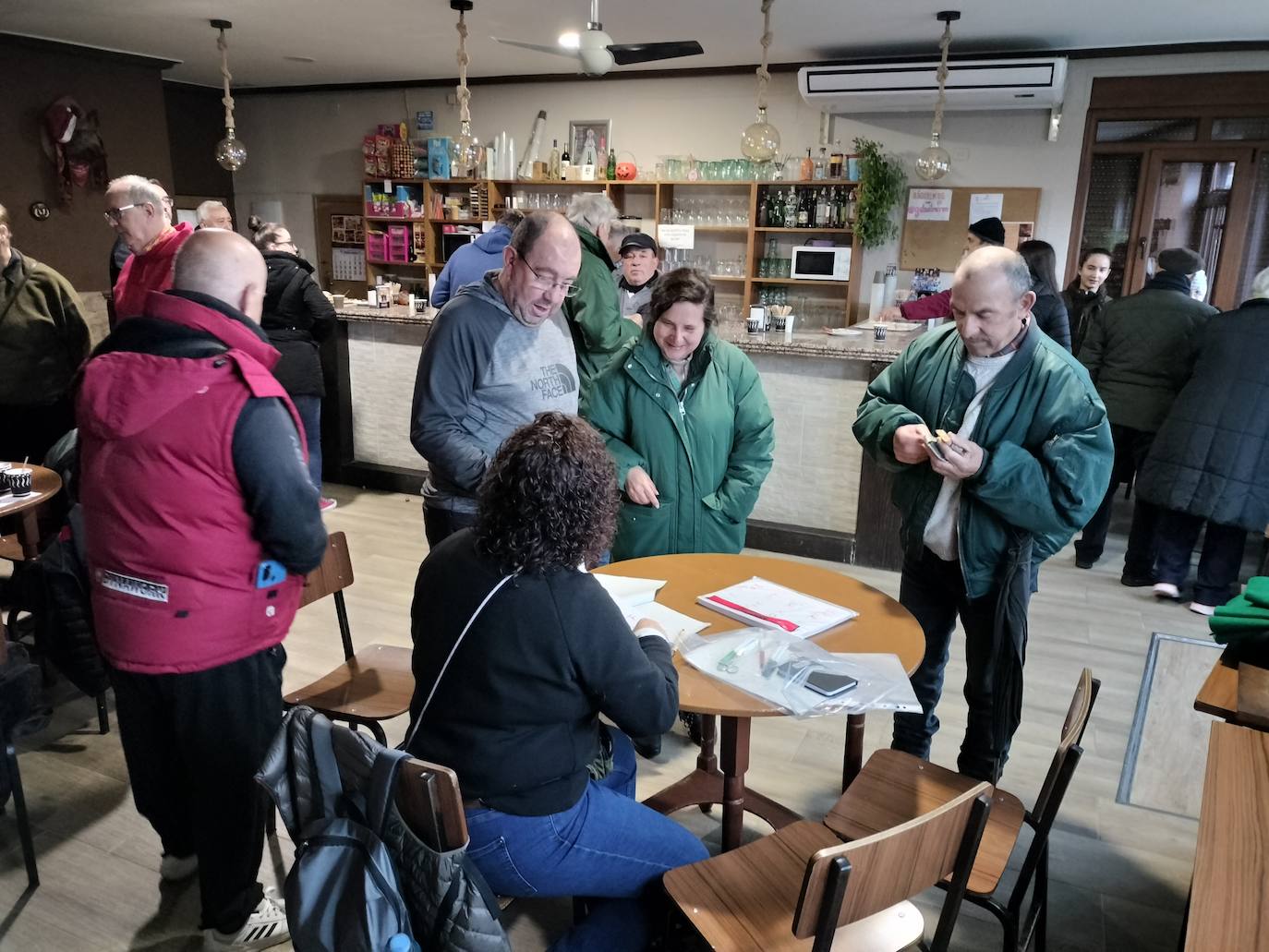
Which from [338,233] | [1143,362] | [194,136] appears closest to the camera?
[1143,362]

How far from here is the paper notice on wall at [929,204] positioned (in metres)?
6.60

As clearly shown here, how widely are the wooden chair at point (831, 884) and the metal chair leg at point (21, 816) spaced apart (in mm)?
1542

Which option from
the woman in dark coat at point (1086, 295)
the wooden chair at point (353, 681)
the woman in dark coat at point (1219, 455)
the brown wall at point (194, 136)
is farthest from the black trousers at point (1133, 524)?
the brown wall at point (194, 136)

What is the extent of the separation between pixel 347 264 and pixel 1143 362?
7.15m

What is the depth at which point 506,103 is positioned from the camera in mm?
7828

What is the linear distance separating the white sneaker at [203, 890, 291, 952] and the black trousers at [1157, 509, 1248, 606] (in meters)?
3.92

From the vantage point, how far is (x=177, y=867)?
2.08 meters

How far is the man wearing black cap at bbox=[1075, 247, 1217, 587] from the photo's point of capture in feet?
13.6

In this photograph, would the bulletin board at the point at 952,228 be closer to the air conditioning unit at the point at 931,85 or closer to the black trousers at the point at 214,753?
the air conditioning unit at the point at 931,85

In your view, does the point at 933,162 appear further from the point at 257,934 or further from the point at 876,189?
the point at 257,934

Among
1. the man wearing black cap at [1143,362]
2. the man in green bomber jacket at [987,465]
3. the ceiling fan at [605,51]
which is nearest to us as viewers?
the man in green bomber jacket at [987,465]

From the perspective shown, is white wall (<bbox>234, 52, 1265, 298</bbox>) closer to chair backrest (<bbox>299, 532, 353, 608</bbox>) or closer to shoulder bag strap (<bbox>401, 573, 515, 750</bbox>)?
chair backrest (<bbox>299, 532, 353, 608</bbox>)

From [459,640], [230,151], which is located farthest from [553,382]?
[230,151]

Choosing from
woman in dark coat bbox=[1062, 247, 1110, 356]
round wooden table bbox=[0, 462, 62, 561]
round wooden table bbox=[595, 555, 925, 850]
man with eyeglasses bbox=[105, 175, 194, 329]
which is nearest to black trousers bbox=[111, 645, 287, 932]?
round wooden table bbox=[595, 555, 925, 850]
